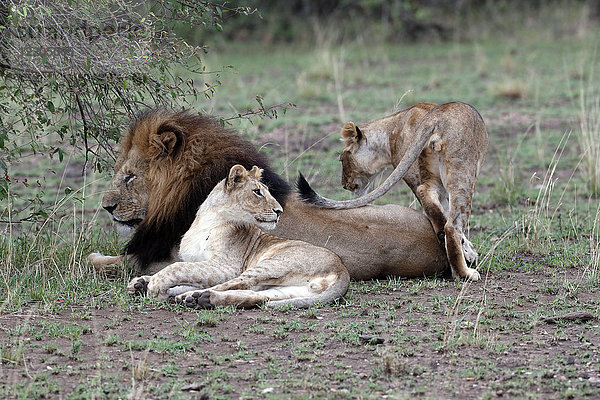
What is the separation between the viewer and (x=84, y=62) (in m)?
5.47

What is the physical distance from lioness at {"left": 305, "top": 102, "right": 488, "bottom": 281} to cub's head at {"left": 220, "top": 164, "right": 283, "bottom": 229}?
0.33m

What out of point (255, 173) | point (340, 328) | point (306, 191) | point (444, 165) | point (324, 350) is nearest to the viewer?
point (324, 350)

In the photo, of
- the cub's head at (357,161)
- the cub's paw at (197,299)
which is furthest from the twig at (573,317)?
the cub's head at (357,161)

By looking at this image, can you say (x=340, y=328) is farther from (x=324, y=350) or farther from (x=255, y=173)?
(x=255, y=173)

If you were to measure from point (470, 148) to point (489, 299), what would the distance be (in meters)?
1.11

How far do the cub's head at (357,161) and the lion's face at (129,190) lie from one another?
1747 millimetres

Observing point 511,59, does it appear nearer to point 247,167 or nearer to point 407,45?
point 407,45

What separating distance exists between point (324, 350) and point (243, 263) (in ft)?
4.24

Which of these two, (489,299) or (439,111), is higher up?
(439,111)

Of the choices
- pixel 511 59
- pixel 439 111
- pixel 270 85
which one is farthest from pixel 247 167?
pixel 511 59

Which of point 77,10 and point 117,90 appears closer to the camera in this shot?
point 77,10

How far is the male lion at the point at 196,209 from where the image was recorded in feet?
17.8

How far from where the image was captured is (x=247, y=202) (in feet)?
16.9


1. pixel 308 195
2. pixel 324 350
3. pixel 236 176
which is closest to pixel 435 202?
pixel 308 195
